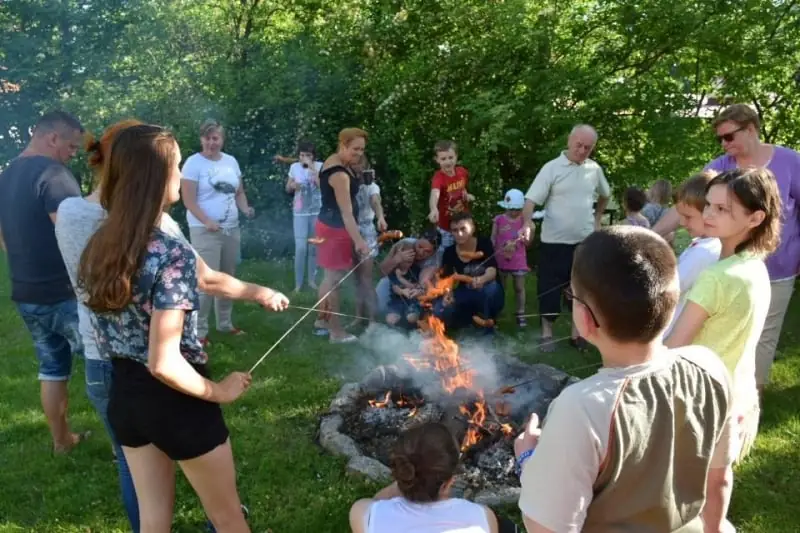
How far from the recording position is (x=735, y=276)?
251 cm

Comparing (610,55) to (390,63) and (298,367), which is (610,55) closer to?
(390,63)

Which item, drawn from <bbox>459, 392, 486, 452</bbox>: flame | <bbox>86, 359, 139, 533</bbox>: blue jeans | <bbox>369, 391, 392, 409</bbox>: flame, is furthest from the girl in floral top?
<bbox>369, 391, 392, 409</bbox>: flame

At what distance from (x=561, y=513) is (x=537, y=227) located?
8.81 metres

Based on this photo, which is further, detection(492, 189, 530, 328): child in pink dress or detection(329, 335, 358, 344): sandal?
detection(492, 189, 530, 328): child in pink dress

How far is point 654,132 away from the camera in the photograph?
8.34m

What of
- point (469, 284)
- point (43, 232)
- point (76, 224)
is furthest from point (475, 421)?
point (43, 232)

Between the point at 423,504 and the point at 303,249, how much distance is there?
6375mm

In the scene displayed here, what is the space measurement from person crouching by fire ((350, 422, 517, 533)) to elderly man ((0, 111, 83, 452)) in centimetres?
244

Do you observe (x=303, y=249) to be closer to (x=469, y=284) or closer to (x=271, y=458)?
(x=469, y=284)

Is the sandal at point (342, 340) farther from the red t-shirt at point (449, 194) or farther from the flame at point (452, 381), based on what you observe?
the red t-shirt at point (449, 194)

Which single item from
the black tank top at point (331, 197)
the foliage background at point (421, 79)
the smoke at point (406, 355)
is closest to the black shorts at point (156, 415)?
the smoke at point (406, 355)

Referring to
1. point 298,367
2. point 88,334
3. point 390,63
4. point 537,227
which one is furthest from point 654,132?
point 88,334

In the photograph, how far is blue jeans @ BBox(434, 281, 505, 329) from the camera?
6520 millimetres

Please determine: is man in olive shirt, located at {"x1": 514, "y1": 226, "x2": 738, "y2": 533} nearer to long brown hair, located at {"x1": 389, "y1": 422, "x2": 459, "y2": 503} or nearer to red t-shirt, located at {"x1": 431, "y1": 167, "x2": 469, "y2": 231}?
long brown hair, located at {"x1": 389, "y1": 422, "x2": 459, "y2": 503}
